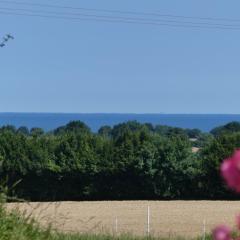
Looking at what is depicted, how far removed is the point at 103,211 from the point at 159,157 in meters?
11.0

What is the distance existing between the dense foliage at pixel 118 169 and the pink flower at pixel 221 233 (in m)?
45.6

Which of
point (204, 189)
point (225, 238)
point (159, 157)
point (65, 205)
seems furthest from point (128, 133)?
point (225, 238)

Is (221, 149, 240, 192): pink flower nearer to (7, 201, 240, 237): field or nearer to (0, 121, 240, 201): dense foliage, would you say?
(7, 201, 240, 237): field

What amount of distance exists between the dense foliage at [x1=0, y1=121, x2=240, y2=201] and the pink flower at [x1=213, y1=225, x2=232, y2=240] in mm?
45642

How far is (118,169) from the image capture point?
159 feet

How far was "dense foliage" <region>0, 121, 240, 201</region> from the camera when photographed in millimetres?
47844

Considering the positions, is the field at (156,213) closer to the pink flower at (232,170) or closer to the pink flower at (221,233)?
the pink flower at (221,233)

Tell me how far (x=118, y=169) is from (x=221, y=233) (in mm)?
46544

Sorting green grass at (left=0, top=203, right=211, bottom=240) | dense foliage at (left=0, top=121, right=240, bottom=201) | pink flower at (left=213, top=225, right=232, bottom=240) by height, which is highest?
dense foliage at (left=0, top=121, right=240, bottom=201)

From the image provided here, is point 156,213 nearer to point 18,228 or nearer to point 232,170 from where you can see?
point 18,228

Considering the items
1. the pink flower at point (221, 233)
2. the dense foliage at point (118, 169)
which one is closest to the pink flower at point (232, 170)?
the pink flower at point (221, 233)

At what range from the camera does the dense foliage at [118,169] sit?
157 feet

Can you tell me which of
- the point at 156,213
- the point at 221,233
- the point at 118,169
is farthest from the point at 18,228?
the point at 118,169

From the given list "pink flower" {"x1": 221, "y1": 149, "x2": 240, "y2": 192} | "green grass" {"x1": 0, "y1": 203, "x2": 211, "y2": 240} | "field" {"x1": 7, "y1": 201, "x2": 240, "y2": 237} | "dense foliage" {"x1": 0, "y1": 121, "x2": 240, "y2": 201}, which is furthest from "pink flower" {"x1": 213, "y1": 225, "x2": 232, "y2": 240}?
"dense foliage" {"x1": 0, "y1": 121, "x2": 240, "y2": 201}
